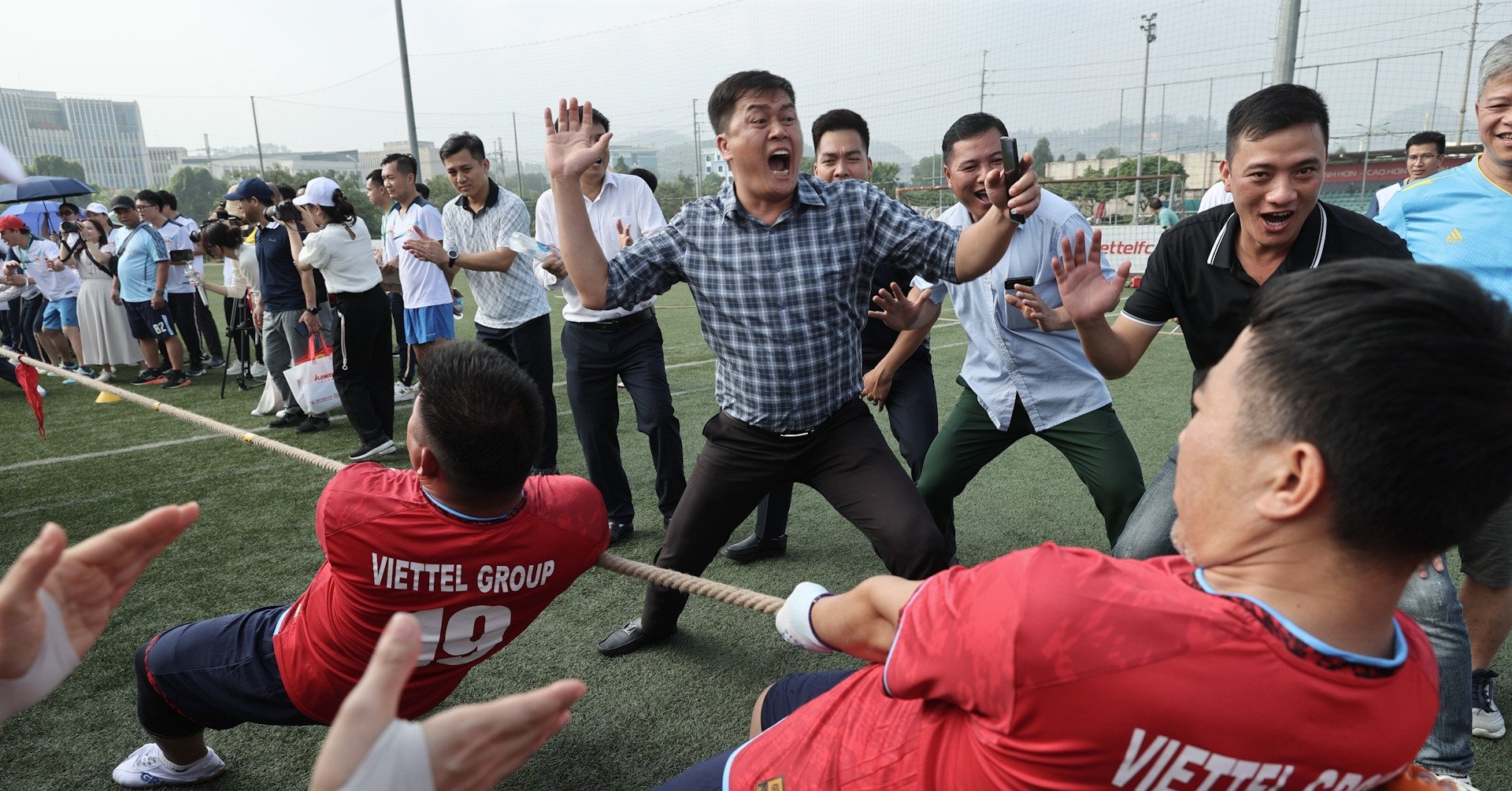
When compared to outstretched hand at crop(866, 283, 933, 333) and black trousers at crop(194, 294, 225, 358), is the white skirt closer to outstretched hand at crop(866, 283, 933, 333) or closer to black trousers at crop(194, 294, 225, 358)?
black trousers at crop(194, 294, 225, 358)

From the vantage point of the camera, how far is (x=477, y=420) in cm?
203

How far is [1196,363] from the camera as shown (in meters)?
3.12

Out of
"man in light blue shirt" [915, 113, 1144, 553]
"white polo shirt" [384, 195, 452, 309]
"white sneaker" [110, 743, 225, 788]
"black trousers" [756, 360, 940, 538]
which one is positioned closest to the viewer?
"white sneaker" [110, 743, 225, 788]

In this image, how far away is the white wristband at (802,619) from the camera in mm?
1786

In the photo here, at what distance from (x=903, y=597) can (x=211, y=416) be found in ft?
29.3

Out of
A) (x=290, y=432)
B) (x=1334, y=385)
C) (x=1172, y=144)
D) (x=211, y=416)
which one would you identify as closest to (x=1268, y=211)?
(x=1334, y=385)

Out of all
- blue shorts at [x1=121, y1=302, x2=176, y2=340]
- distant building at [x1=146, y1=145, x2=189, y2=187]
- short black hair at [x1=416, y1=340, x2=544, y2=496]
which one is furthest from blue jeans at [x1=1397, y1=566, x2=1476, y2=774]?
distant building at [x1=146, y1=145, x2=189, y2=187]

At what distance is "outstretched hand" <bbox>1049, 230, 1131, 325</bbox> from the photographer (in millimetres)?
2645

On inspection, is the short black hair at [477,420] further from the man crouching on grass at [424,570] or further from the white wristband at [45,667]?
the white wristband at [45,667]

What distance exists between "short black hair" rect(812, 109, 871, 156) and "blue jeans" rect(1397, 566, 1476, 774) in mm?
3337

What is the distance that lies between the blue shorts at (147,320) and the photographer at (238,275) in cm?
58

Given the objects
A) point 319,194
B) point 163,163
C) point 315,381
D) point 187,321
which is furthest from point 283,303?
point 163,163

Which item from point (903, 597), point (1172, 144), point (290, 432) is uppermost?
point (1172, 144)

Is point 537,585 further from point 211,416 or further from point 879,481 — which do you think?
point 211,416
